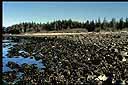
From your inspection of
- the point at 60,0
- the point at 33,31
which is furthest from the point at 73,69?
the point at 33,31

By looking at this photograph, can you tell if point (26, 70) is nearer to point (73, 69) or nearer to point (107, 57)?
point (73, 69)

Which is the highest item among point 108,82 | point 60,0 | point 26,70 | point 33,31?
point 60,0

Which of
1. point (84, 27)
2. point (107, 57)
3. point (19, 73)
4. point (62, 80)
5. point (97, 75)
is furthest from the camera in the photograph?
point (84, 27)

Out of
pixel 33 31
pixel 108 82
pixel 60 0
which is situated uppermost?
pixel 60 0

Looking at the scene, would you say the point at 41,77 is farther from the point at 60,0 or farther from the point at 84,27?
the point at 84,27

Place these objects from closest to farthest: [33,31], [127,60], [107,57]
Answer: [127,60] → [107,57] → [33,31]

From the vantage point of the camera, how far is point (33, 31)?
10919 centimetres

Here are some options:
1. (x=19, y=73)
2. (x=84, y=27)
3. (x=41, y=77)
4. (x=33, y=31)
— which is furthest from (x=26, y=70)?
(x=33, y=31)

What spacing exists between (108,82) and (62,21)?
94929 millimetres

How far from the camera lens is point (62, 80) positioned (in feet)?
44.7

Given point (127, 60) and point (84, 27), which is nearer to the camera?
point (127, 60)

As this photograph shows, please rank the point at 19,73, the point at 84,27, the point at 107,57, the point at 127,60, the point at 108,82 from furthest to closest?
the point at 84,27 → the point at 107,57 → the point at 127,60 → the point at 19,73 → the point at 108,82

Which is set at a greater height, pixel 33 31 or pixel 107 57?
pixel 107 57

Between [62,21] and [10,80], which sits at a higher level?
[10,80]
